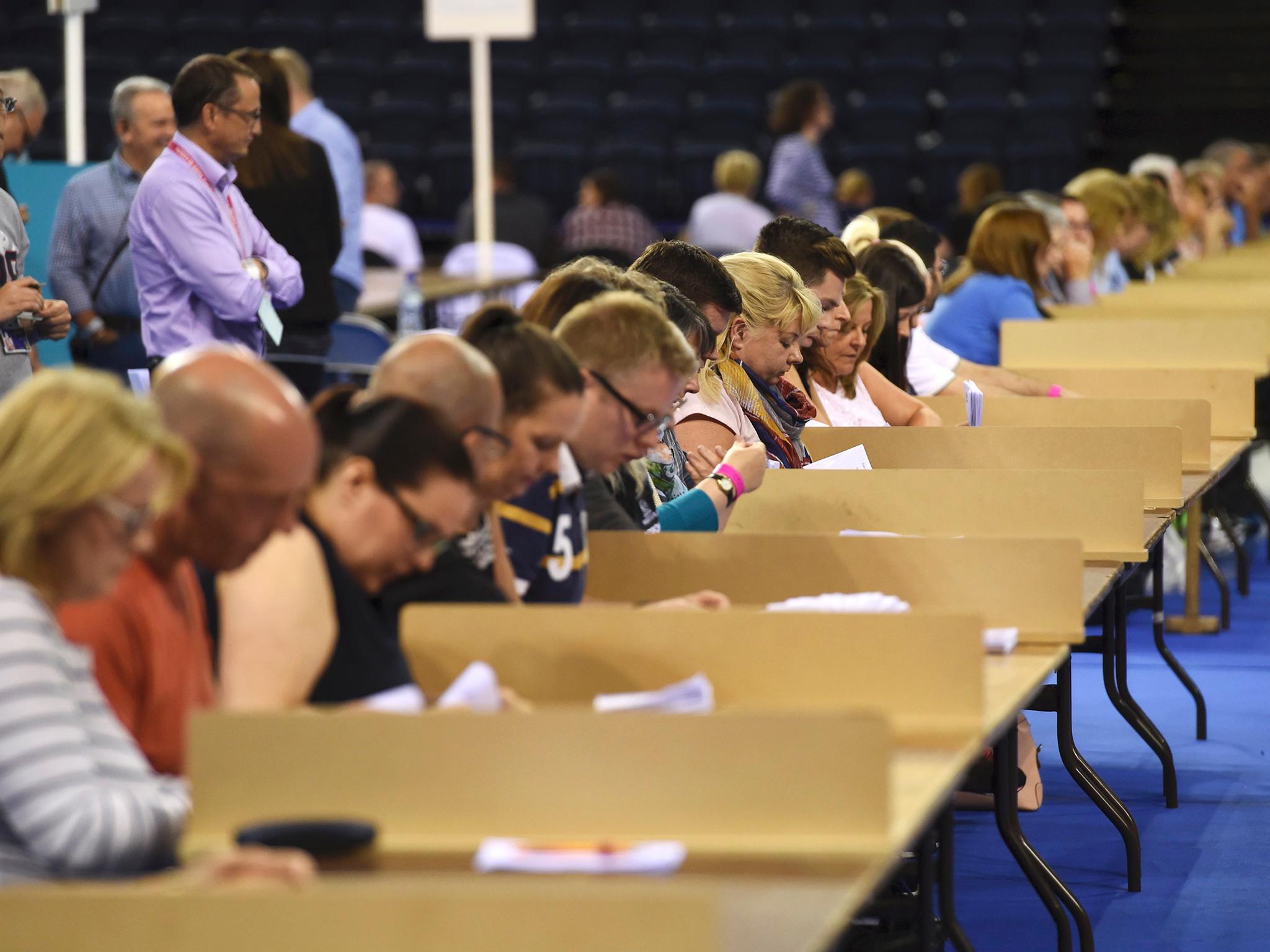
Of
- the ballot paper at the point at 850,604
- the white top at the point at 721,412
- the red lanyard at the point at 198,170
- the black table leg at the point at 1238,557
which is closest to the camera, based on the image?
the ballot paper at the point at 850,604

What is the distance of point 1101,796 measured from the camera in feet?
11.5

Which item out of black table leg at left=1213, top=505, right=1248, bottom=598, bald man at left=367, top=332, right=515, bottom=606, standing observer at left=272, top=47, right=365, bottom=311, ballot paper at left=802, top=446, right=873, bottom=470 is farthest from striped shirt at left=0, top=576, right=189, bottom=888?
black table leg at left=1213, top=505, right=1248, bottom=598

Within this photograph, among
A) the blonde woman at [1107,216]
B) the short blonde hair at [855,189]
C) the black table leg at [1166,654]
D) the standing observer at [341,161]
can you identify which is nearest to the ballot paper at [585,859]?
the black table leg at [1166,654]

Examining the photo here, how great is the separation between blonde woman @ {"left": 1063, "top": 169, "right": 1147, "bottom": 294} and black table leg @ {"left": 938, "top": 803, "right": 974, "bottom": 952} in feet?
16.2

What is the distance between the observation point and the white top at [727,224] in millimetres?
9727

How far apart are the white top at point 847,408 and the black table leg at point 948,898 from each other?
66.4 inches

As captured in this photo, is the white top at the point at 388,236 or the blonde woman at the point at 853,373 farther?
the white top at the point at 388,236

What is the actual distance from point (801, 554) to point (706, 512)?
302mm

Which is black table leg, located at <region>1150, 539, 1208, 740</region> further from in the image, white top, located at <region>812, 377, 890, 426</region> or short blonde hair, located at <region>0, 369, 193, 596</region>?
short blonde hair, located at <region>0, 369, 193, 596</region>

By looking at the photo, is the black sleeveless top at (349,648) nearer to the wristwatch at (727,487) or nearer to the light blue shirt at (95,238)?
the wristwatch at (727,487)

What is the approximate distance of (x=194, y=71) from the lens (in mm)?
3924

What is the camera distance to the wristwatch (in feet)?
9.50

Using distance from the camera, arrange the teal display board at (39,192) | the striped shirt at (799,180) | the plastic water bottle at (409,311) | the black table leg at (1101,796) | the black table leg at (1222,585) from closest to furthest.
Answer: the black table leg at (1101,796) → the teal display board at (39,192) → the black table leg at (1222,585) → the plastic water bottle at (409,311) → the striped shirt at (799,180)

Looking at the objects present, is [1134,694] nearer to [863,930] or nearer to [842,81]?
[863,930]
